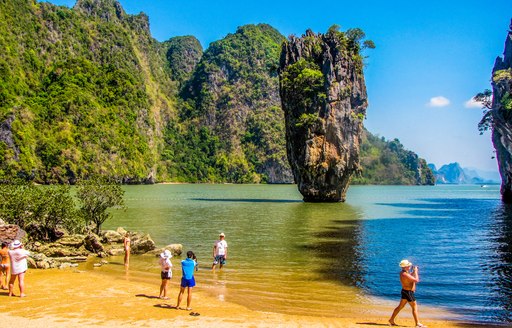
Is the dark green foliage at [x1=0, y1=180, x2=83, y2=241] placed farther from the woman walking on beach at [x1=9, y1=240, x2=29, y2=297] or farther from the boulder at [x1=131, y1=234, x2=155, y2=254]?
the woman walking on beach at [x1=9, y1=240, x2=29, y2=297]

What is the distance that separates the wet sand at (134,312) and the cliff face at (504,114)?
53297 millimetres

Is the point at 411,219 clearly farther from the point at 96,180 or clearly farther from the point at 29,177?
the point at 29,177

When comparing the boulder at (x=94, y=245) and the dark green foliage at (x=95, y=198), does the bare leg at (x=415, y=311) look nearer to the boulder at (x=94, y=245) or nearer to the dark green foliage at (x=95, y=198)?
the boulder at (x=94, y=245)

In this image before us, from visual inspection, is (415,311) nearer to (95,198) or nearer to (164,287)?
(164,287)

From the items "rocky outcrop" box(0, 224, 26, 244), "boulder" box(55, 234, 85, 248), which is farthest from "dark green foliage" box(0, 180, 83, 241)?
"rocky outcrop" box(0, 224, 26, 244)

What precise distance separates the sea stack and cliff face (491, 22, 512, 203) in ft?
61.5

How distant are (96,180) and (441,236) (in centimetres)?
2636

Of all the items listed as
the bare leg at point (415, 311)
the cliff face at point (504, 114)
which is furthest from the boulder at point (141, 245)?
the cliff face at point (504, 114)

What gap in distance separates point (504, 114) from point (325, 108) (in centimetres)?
2480

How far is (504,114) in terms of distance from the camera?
212 ft

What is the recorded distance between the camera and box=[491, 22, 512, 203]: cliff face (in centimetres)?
6184

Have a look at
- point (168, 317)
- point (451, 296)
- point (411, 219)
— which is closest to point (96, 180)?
point (168, 317)

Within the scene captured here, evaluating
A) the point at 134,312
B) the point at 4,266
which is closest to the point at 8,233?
the point at 4,266

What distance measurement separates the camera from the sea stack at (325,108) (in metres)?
69.3
